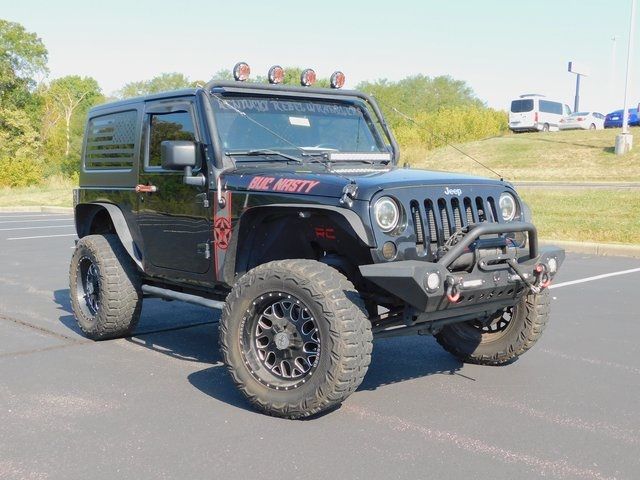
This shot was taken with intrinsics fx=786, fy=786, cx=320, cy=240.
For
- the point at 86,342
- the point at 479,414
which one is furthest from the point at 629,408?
the point at 86,342

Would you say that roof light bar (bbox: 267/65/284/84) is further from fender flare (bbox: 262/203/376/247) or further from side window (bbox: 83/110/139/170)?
fender flare (bbox: 262/203/376/247)

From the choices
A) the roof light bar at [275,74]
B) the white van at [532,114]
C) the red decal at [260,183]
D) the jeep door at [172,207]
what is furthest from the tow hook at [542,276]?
the white van at [532,114]

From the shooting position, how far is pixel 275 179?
4.82m

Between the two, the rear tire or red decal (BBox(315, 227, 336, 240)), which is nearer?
red decal (BBox(315, 227, 336, 240))

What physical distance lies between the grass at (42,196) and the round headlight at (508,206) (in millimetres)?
23460

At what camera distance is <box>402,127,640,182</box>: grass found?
26000mm

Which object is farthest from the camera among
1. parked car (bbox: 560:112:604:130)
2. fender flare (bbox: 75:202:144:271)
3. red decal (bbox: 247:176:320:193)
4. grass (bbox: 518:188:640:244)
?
parked car (bbox: 560:112:604:130)

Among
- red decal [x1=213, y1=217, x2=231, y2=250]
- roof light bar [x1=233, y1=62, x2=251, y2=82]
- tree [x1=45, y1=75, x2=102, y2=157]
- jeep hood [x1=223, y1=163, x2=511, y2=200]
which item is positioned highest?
tree [x1=45, y1=75, x2=102, y2=157]

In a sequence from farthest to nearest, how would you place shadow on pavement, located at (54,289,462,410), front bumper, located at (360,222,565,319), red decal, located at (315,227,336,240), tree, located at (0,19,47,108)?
tree, located at (0,19,47,108)
shadow on pavement, located at (54,289,462,410)
red decal, located at (315,227,336,240)
front bumper, located at (360,222,565,319)

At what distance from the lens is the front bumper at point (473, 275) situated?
4.21m

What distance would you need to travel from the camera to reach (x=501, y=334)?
5602mm

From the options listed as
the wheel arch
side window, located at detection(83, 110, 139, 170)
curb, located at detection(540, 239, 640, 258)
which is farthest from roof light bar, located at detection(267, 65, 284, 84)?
curb, located at detection(540, 239, 640, 258)

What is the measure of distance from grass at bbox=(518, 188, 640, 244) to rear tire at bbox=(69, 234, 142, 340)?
9259 mm

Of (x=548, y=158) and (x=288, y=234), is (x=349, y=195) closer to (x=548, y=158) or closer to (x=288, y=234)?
(x=288, y=234)
